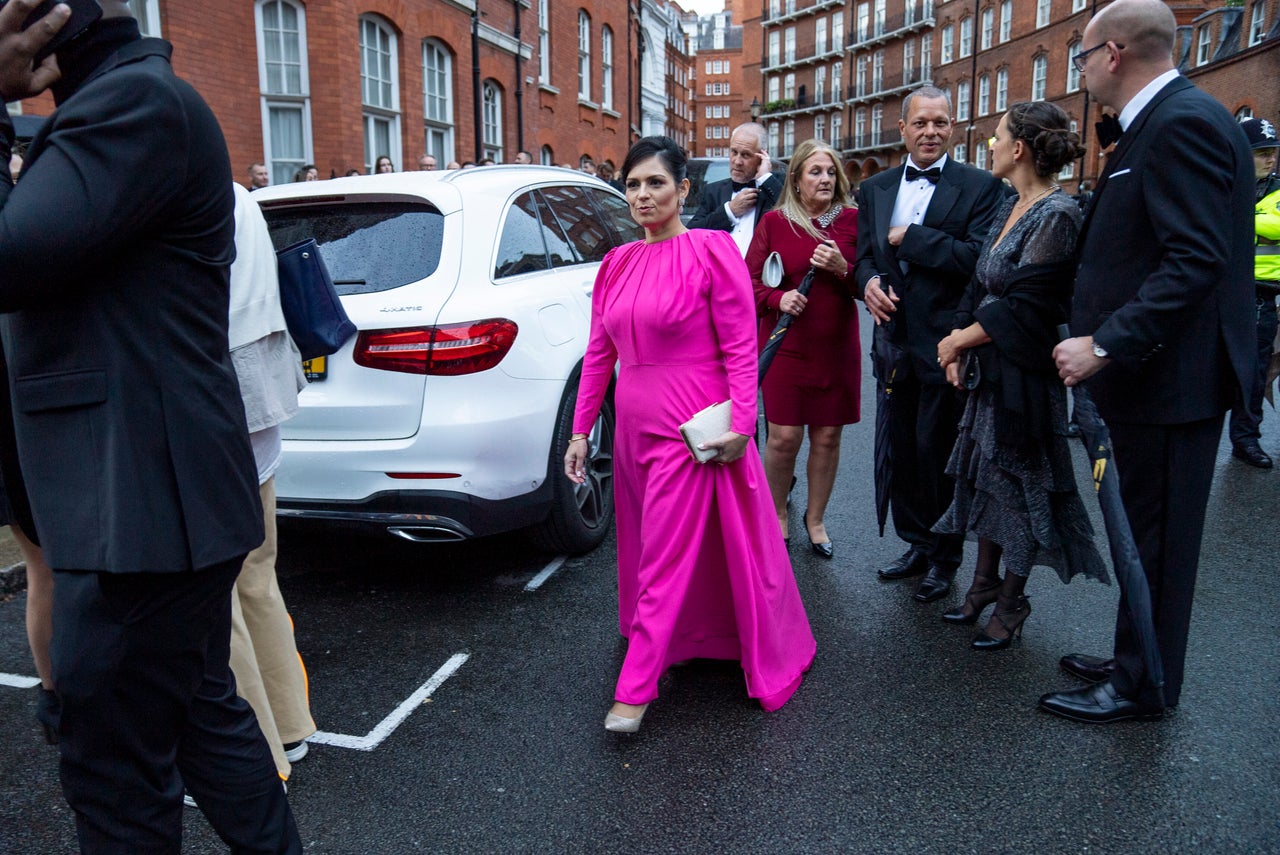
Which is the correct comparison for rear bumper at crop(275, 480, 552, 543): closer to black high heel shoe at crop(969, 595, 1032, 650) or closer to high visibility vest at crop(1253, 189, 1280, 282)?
black high heel shoe at crop(969, 595, 1032, 650)

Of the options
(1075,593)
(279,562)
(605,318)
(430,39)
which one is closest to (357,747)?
(605,318)

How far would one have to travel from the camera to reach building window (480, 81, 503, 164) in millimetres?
20406

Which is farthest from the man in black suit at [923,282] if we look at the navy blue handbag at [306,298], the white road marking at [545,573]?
the navy blue handbag at [306,298]

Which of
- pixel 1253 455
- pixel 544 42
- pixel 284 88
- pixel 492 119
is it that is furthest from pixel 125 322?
pixel 544 42

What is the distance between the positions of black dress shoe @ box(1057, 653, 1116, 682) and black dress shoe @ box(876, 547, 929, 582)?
1.01 metres

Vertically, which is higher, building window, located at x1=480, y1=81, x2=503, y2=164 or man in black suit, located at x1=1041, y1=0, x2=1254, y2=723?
building window, located at x1=480, y1=81, x2=503, y2=164

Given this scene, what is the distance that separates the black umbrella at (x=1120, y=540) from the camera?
2.96m

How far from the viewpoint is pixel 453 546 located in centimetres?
513

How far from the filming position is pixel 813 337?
4.71 m

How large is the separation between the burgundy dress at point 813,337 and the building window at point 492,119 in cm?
1638

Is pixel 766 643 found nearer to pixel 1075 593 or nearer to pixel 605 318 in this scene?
pixel 605 318

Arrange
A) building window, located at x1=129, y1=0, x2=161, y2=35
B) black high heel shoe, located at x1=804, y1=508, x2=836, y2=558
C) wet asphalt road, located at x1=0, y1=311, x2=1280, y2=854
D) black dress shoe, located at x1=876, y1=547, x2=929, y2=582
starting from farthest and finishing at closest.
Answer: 1. building window, located at x1=129, y1=0, x2=161, y2=35
2. black high heel shoe, located at x1=804, y1=508, x2=836, y2=558
3. black dress shoe, located at x1=876, y1=547, x2=929, y2=582
4. wet asphalt road, located at x1=0, y1=311, x2=1280, y2=854

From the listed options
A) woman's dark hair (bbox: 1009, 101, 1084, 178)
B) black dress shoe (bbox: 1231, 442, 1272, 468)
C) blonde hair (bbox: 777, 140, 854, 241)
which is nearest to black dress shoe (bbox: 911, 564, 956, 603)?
blonde hair (bbox: 777, 140, 854, 241)

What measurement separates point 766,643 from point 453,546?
2.27 metres
